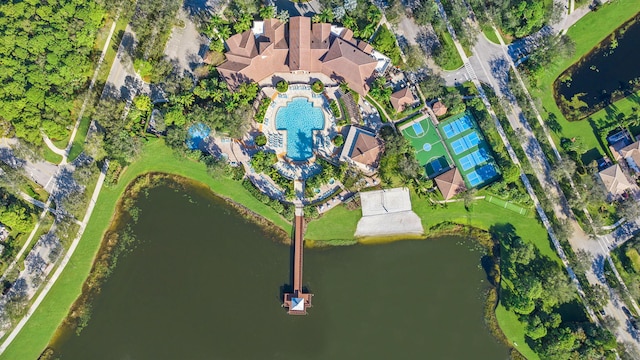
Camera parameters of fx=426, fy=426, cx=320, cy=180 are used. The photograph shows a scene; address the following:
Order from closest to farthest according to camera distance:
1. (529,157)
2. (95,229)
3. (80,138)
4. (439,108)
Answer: (95,229), (439,108), (529,157), (80,138)

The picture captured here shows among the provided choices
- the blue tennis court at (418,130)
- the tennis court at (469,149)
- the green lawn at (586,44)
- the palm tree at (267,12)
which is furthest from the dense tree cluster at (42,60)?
the green lawn at (586,44)

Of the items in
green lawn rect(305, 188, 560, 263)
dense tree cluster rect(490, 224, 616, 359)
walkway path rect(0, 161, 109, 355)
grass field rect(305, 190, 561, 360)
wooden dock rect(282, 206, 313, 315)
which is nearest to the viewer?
dense tree cluster rect(490, 224, 616, 359)

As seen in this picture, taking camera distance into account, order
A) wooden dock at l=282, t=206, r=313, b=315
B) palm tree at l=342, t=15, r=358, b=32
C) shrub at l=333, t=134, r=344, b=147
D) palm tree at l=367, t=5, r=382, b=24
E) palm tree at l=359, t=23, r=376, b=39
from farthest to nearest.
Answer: palm tree at l=367, t=5, r=382, b=24, palm tree at l=359, t=23, r=376, b=39, palm tree at l=342, t=15, r=358, b=32, shrub at l=333, t=134, r=344, b=147, wooden dock at l=282, t=206, r=313, b=315

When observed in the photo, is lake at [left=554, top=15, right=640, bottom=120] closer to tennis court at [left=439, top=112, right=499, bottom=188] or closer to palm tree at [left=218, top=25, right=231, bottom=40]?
tennis court at [left=439, top=112, right=499, bottom=188]

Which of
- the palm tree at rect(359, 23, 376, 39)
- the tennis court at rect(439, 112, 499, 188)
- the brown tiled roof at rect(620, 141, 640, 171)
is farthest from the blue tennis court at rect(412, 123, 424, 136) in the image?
the brown tiled roof at rect(620, 141, 640, 171)

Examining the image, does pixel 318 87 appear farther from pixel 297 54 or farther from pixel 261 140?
pixel 261 140

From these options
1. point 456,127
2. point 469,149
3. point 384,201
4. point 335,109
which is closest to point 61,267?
point 335,109

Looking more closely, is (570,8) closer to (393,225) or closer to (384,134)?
(384,134)
